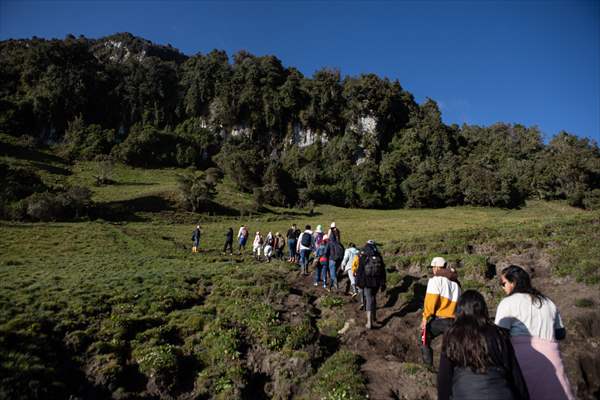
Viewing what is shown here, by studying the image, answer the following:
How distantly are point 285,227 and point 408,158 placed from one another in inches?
2558

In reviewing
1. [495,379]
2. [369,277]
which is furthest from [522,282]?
[369,277]

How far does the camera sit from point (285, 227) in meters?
46.8

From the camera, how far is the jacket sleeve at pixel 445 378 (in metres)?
4.12

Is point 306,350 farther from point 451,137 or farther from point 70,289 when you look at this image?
point 451,137

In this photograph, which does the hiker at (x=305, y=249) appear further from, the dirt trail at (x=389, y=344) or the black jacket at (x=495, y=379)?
the black jacket at (x=495, y=379)

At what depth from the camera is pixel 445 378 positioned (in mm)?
4164

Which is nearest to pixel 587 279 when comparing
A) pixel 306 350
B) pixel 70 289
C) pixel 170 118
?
pixel 306 350

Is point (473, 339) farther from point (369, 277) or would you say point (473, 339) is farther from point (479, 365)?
point (369, 277)

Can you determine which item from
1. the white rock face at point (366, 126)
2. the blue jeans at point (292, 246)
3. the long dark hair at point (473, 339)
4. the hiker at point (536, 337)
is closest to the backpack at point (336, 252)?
the blue jeans at point (292, 246)

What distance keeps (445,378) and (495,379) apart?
55cm

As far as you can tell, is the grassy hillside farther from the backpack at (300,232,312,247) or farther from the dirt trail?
the backpack at (300,232,312,247)

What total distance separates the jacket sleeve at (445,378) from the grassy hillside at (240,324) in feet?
11.5

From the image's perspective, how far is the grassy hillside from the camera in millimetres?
8203

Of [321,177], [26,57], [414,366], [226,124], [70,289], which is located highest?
[26,57]
